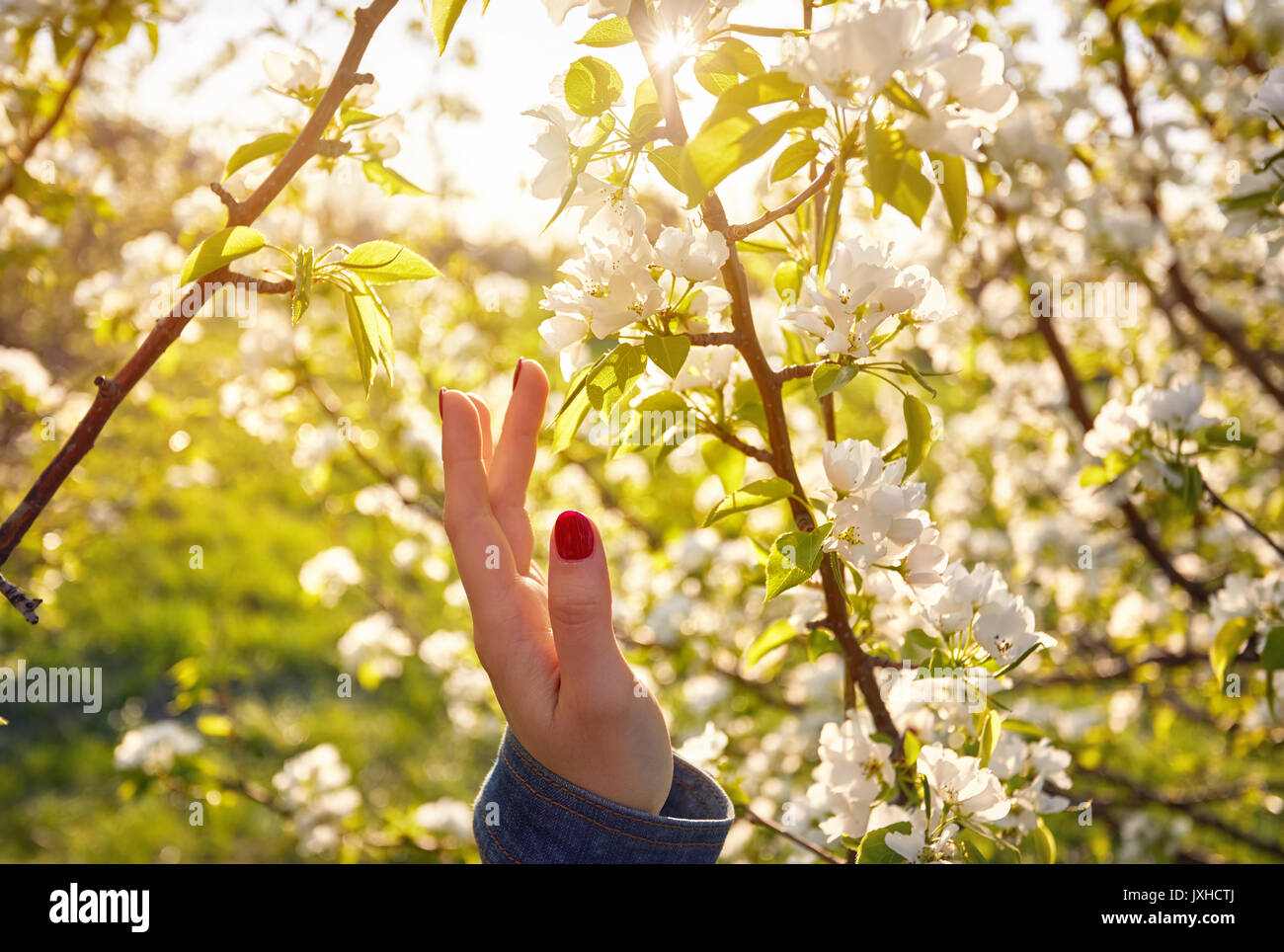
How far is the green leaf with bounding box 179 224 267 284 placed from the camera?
2.76 ft

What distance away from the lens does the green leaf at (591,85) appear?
0.80 meters

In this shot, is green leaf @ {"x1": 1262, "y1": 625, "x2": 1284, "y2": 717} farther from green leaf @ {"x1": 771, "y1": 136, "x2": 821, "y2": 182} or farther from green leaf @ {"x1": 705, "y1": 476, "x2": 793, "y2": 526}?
green leaf @ {"x1": 771, "y1": 136, "x2": 821, "y2": 182}

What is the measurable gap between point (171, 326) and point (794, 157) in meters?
0.69

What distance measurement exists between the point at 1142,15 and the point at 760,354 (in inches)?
71.0

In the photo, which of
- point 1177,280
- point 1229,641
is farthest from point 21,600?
point 1177,280

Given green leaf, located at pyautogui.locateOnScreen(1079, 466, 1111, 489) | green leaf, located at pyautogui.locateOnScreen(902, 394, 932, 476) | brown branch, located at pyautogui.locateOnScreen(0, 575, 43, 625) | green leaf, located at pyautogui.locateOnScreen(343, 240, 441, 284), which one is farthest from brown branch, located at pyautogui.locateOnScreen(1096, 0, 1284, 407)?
brown branch, located at pyautogui.locateOnScreen(0, 575, 43, 625)

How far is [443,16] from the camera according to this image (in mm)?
779

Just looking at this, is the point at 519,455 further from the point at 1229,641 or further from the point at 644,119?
the point at 1229,641

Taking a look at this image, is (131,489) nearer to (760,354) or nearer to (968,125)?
(760,354)

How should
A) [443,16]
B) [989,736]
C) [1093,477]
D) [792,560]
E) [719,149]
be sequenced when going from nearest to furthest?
[719,149] → [443,16] → [792,560] → [989,736] → [1093,477]

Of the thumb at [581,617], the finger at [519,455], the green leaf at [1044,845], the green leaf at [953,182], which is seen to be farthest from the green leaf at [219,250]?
the green leaf at [1044,845]
